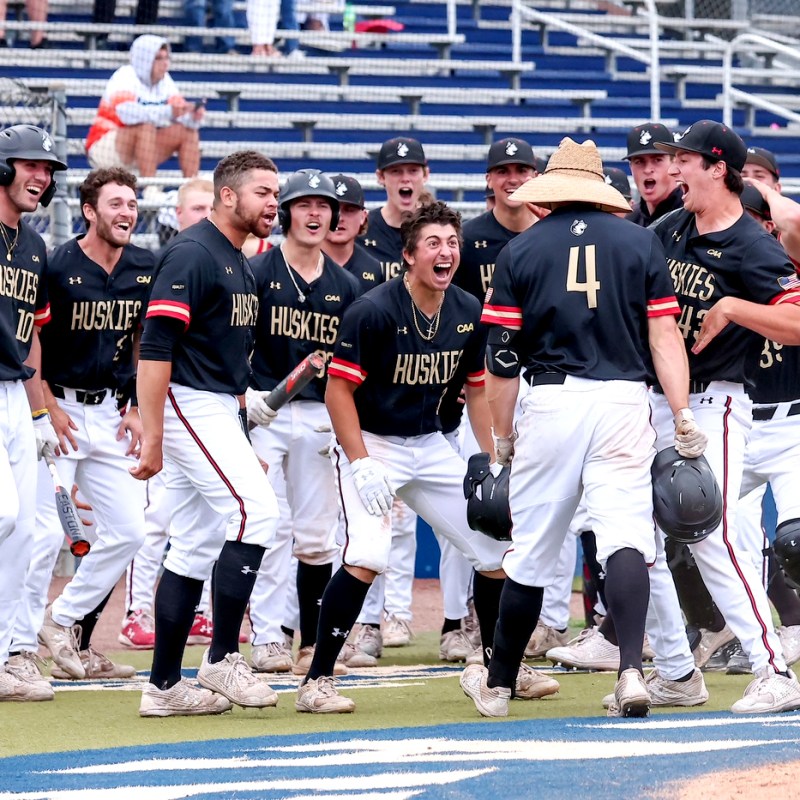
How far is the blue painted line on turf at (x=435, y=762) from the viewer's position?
3879 mm

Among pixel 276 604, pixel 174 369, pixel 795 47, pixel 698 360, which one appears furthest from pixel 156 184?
pixel 795 47

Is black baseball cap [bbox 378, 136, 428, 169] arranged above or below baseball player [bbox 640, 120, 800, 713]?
above

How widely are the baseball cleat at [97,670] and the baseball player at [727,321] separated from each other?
2606 millimetres

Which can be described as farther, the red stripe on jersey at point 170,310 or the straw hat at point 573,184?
the red stripe on jersey at point 170,310

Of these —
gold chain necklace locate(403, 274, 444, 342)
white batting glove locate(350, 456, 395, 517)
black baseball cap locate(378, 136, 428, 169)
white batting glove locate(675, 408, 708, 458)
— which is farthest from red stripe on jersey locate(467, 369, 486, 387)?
black baseball cap locate(378, 136, 428, 169)

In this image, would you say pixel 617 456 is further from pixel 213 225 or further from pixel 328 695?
pixel 213 225

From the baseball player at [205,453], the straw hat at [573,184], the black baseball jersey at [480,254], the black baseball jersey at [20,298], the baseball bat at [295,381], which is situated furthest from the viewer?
the black baseball jersey at [480,254]

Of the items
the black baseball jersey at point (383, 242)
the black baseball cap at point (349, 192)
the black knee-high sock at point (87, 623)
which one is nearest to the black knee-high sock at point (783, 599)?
the black baseball jersey at point (383, 242)

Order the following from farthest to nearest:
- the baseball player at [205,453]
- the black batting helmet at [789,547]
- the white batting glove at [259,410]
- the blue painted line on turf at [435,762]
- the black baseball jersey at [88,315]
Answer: the black baseball jersey at [88,315] → the white batting glove at [259,410] → the black batting helmet at [789,547] → the baseball player at [205,453] → the blue painted line on turf at [435,762]

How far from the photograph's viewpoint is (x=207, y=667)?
5.74 metres

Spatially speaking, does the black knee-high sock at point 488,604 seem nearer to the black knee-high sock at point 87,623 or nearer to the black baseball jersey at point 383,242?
the black knee-high sock at point 87,623

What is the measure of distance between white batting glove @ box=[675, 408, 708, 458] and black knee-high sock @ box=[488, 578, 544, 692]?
2.27ft

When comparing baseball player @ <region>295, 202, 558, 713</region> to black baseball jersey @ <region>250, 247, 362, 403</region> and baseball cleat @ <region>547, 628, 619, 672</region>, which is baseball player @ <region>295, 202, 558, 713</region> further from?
black baseball jersey @ <region>250, 247, 362, 403</region>

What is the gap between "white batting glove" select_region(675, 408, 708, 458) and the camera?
204 inches
